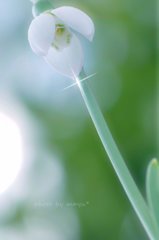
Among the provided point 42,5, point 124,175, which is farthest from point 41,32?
point 124,175

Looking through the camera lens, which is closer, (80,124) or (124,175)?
(124,175)

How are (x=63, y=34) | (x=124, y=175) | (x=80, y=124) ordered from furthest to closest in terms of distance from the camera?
(x=80, y=124), (x=63, y=34), (x=124, y=175)

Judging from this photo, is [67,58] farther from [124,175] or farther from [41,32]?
[124,175]

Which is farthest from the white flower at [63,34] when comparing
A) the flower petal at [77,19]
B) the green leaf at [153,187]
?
the green leaf at [153,187]

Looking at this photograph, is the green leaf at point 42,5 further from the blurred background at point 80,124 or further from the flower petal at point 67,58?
the blurred background at point 80,124

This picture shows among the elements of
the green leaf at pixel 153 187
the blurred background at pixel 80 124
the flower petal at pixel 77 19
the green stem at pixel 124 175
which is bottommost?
the blurred background at pixel 80 124

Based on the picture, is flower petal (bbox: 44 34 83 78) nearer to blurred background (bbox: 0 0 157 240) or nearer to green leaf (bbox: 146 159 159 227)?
green leaf (bbox: 146 159 159 227)
